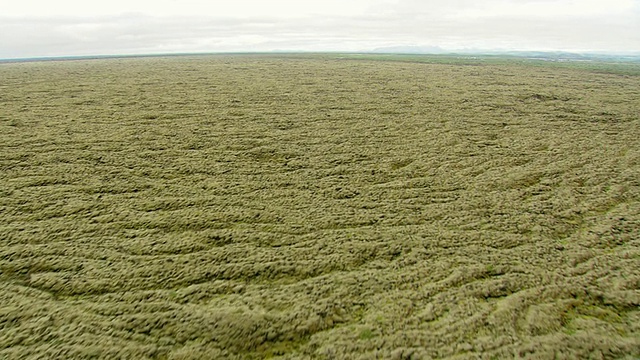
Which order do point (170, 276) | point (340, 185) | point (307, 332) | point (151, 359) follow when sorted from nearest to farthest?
1. point (151, 359)
2. point (307, 332)
3. point (170, 276)
4. point (340, 185)

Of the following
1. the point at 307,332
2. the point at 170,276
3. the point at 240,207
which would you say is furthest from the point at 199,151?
the point at 307,332

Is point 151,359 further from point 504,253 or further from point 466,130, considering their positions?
point 466,130

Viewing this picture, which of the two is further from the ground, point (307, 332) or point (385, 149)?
point (385, 149)

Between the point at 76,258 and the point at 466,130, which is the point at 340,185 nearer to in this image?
the point at 76,258

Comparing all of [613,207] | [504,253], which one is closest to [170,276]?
[504,253]

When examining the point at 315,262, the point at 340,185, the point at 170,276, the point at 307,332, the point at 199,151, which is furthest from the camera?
the point at 199,151

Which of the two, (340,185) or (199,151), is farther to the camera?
(199,151)
